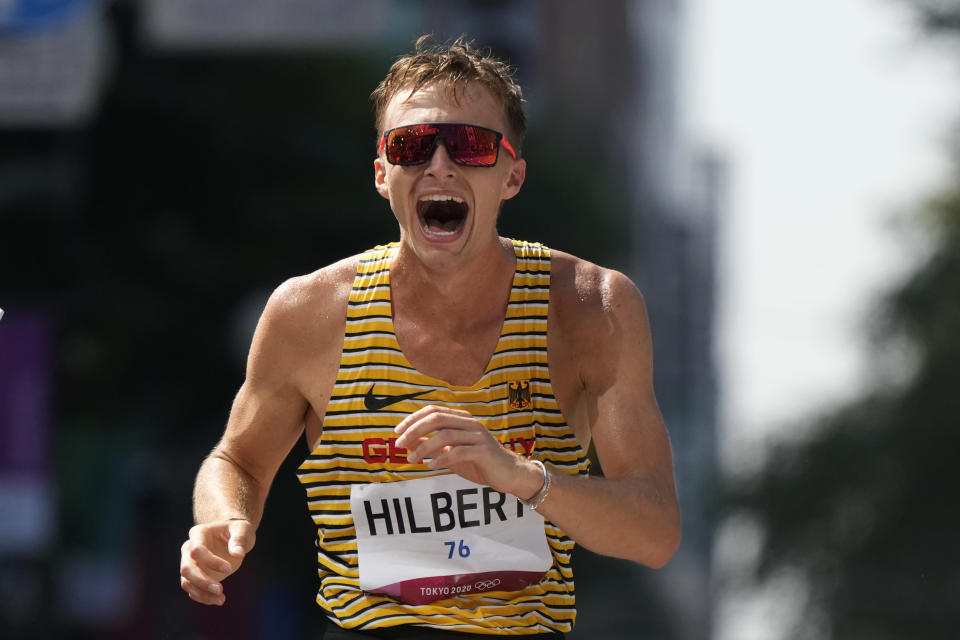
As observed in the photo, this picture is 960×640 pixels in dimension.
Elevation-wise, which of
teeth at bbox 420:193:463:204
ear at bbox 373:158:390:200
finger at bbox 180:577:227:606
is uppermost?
ear at bbox 373:158:390:200

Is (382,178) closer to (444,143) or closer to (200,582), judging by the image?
(444,143)

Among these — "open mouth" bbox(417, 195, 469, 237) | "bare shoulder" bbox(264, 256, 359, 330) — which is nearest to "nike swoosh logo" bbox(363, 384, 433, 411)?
"bare shoulder" bbox(264, 256, 359, 330)

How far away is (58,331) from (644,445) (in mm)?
15672

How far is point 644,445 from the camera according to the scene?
4.45 meters

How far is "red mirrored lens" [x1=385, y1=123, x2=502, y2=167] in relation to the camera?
4.47 meters

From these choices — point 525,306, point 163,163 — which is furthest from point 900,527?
point 525,306

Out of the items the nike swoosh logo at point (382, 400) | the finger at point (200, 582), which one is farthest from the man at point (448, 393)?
the finger at point (200, 582)

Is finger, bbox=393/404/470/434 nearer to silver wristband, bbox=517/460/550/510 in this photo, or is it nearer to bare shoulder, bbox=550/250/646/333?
silver wristband, bbox=517/460/550/510

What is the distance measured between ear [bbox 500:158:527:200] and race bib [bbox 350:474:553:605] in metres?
0.74

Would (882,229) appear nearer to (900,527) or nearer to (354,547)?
(900,527)

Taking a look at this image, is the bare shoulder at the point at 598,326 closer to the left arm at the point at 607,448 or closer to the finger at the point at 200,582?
the left arm at the point at 607,448

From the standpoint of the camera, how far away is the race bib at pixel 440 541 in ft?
14.5

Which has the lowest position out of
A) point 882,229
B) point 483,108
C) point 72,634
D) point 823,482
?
point 72,634

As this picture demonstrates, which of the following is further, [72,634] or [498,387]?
[72,634]
